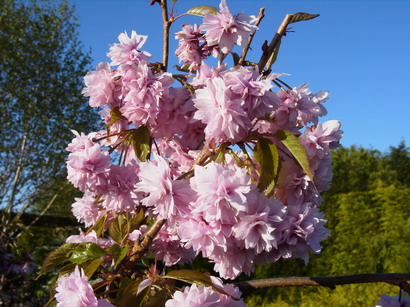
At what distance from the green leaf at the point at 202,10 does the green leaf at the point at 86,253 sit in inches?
24.8

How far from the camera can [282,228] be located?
0.91 metres

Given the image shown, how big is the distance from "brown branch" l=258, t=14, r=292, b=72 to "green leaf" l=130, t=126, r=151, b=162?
34cm

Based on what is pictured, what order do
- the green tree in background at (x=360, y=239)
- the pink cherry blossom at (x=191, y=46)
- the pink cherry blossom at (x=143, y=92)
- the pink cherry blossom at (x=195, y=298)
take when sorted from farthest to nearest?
the green tree in background at (x=360, y=239)
the pink cherry blossom at (x=191, y=46)
the pink cherry blossom at (x=143, y=92)
the pink cherry blossom at (x=195, y=298)

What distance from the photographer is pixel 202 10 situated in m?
1.19

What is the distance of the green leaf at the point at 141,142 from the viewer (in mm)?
1146

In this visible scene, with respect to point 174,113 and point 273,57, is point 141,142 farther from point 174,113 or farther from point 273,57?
point 273,57

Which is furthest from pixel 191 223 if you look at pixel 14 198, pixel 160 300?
pixel 14 198

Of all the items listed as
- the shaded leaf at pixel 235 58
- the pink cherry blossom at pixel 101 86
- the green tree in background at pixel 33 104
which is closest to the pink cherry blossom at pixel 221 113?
the shaded leaf at pixel 235 58

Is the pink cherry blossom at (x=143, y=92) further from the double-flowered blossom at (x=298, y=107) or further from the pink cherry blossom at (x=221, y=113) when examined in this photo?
the double-flowered blossom at (x=298, y=107)

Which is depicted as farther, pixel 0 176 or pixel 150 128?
pixel 0 176

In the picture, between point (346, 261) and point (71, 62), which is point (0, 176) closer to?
point (71, 62)

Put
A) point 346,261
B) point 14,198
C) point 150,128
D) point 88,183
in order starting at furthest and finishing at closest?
point 14,198
point 346,261
point 150,128
point 88,183

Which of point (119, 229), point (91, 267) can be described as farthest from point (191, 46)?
point (91, 267)

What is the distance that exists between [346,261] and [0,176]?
294 inches
